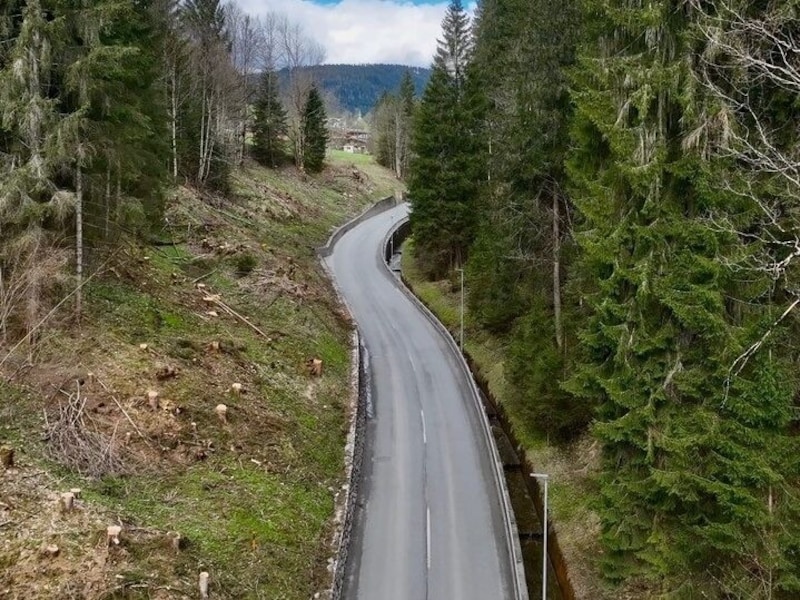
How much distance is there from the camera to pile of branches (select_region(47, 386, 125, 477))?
1545 centimetres

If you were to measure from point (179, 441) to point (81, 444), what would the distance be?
106 inches

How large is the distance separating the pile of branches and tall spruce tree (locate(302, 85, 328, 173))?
48.9 m

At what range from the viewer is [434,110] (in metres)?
38.7

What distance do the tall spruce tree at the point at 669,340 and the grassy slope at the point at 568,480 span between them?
1883mm

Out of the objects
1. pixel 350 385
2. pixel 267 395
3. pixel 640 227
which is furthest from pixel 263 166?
pixel 640 227

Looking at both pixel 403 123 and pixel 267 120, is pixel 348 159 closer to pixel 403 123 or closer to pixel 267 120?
pixel 403 123

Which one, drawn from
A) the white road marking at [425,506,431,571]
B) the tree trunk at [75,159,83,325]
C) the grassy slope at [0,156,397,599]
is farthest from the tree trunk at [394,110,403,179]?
the white road marking at [425,506,431,571]

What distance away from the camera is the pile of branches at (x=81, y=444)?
1545 centimetres

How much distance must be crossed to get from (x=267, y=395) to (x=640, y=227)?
45.9 feet

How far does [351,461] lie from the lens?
71.6 feet

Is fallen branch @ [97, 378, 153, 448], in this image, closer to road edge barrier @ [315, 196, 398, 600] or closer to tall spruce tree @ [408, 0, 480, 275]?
road edge barrier @ [315, 196, 398, 600]

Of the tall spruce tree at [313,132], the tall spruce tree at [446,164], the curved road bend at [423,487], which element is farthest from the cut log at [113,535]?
the tall spruce tree at [313,132]

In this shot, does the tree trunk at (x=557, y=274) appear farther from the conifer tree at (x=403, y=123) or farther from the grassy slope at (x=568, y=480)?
the conifer tree at (x=403, y=123)

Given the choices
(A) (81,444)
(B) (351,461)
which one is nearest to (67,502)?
(A) (81,444)
